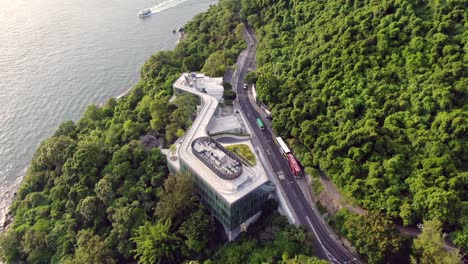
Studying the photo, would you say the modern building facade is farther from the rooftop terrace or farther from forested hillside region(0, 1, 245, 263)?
forested hillside region(0, 1, 245, 263)

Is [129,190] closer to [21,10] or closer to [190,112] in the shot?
[190,112]

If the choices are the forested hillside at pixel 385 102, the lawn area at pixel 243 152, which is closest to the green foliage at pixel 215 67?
the forested hillside at pixel 385 102

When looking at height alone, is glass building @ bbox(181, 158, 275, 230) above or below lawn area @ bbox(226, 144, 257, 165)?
below

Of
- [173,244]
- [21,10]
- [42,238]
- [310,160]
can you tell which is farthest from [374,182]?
[21,10]

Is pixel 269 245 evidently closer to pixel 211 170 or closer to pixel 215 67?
pixel 211 170

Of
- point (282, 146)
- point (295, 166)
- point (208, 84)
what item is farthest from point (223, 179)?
point (208, 84)

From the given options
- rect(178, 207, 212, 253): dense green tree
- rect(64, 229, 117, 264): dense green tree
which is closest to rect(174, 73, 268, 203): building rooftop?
rect(178, 207, 212, 253): dense green tree
